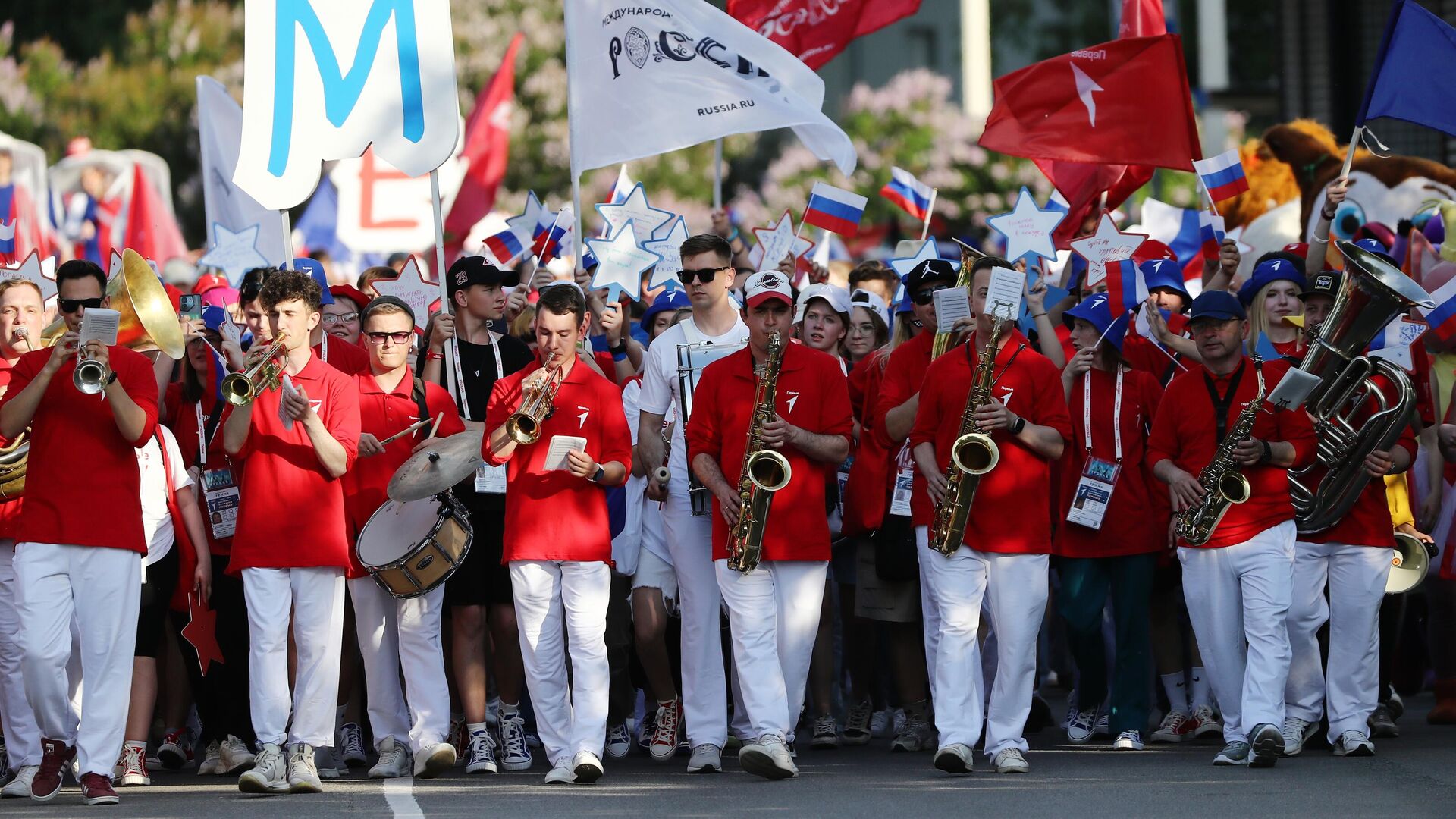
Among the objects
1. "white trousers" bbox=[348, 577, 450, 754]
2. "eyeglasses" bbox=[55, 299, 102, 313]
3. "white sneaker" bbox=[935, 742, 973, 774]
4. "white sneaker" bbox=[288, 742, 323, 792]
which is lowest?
"white sneaker" bbox=[935, 742, 973, 774]

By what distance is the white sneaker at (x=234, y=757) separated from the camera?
965cm

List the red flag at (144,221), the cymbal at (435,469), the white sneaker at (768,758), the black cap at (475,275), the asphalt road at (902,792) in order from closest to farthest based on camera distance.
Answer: the asphalt road at (902,792), the cymbal at (435,469), the white sneaker at (768,758), the black cap at (475,275), the red flag at (144,221)

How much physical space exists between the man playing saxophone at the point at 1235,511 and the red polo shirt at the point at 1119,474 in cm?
58

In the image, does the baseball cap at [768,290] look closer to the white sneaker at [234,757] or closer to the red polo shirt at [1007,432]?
the red polo shirt at [1007,432]

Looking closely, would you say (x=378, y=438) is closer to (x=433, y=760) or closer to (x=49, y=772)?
(x=433, y=760)

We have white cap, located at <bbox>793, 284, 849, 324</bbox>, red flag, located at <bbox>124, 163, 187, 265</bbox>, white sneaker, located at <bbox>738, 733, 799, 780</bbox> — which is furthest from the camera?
red flag, located at <bbox>124, 163, 187, 265</bbox>

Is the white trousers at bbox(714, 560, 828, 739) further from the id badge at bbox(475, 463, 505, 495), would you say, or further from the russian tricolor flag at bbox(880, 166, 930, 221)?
the russian tricolor flag at bbox(880, 166, 930, 221)

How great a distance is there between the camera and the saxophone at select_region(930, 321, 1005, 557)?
9.04 m

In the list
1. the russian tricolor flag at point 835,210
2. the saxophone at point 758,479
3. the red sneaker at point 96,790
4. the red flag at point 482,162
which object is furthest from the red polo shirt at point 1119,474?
the red flag at point 482,162

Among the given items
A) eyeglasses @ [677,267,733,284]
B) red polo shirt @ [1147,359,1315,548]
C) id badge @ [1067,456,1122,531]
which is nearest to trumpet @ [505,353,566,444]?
eyeglasses @ [677,267,733,284]

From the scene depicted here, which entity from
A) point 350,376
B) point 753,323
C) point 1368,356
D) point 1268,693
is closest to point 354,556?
point 350,376

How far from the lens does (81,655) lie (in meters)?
8.83

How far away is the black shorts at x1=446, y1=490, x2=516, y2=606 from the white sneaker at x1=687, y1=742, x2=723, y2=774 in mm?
1132

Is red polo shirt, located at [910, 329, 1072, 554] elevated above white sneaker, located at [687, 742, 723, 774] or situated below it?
above
